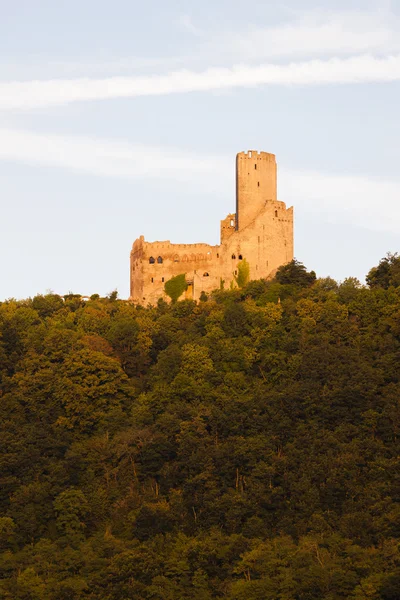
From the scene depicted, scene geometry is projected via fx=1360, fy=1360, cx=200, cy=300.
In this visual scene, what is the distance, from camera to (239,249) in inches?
3150

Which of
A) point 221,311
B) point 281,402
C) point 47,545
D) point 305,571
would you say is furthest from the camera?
point 221,311

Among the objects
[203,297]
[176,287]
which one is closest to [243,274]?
[203,297]

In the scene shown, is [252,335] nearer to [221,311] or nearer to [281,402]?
[221,311]

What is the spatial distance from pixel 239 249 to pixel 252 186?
4.12m

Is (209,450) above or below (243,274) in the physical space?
below

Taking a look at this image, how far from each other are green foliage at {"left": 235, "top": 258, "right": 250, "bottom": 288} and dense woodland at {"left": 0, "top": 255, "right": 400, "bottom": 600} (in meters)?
4.06

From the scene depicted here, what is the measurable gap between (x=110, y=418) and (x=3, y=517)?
331 inches

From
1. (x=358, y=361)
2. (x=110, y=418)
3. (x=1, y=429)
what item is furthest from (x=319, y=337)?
(x=1, y=429)

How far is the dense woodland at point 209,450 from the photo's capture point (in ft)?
177

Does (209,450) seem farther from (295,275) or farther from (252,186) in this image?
(252,186)

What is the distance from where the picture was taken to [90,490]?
6047 cm

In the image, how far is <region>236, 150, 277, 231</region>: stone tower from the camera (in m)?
80.8

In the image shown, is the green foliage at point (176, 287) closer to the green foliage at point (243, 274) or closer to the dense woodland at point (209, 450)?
the green foliage at point (243, 274)

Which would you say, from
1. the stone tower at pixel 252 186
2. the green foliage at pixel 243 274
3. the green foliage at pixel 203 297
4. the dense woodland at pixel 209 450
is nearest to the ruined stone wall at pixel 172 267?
the green foliage at pixel 203 297
